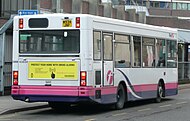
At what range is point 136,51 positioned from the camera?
59.7 ft

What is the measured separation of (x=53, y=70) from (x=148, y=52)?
5162 millimetres

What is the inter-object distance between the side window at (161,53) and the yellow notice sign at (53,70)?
229 inches

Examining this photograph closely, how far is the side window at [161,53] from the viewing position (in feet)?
65.8

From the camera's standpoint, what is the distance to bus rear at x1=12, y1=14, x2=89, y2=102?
1506 cm

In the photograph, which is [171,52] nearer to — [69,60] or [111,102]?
[111,102]

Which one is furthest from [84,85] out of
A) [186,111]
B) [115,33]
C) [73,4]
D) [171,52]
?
[73,4]

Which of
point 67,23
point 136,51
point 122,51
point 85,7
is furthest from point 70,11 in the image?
point 67,23

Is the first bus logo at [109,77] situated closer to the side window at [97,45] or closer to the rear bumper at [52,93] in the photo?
the side window at [97,45]

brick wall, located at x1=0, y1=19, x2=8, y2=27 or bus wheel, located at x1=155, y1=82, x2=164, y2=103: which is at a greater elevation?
brick wall, located at x1=0, y1=19, x2=8, y2=27

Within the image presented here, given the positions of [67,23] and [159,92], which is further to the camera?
[159,92]

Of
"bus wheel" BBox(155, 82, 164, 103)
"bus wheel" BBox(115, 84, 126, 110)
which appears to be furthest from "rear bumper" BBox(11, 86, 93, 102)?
"bus wheel" BBox(155, 82, 164, 103)

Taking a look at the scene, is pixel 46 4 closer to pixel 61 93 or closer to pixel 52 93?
pixel 52 93

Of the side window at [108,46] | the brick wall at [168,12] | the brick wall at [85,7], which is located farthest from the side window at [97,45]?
the brick wall at [168,12]

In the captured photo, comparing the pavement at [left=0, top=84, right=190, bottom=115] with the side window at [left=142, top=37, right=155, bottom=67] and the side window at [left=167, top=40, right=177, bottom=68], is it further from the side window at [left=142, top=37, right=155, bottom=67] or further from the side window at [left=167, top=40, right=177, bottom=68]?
the side window at [left=167, top=40, right=177, bottom=68]
